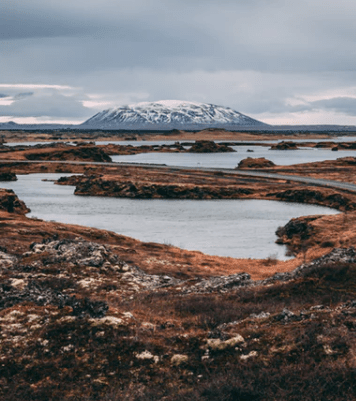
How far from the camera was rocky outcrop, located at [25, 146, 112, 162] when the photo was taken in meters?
147

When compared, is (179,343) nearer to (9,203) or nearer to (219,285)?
(219,285)

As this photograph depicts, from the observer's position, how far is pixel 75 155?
14850cm

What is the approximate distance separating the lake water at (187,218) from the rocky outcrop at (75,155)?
52486 millimetres

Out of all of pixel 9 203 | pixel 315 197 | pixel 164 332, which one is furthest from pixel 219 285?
pixel 315 197

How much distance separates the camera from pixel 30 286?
18094 mm

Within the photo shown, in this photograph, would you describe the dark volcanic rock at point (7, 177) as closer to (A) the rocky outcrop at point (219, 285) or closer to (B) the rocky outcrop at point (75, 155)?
(B) the rocky outcrop at point (75, 155)

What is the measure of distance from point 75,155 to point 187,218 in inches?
3625

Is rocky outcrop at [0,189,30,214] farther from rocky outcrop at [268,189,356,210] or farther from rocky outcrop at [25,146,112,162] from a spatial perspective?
rocky outcrop at [25,146,112,162]

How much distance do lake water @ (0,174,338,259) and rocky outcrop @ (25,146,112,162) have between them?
5249cm

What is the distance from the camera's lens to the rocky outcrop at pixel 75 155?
481ft

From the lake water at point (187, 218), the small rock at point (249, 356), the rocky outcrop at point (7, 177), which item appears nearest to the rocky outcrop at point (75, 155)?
the rocky outcrop at point (7, 177)

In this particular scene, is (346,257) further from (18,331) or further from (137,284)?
(18,331)

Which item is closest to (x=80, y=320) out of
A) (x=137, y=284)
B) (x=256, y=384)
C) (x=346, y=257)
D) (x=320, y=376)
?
(x=256, y=384)

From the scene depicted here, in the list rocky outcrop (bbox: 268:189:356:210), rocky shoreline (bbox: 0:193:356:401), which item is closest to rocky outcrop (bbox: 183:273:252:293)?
rocky shoreline (bbox: 0:193:356:401)
